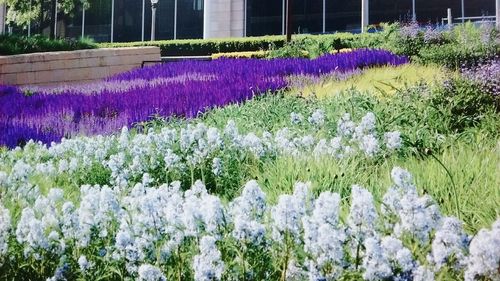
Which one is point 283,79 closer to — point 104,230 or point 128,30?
point 104,230

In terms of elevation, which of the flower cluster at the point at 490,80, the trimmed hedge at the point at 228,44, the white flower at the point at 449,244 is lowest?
the white flower at the point at 449,244

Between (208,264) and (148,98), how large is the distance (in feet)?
20.7

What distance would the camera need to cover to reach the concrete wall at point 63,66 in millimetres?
15070

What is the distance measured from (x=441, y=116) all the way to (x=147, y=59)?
45.3 feet

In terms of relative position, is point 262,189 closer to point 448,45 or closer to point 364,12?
point 448,45

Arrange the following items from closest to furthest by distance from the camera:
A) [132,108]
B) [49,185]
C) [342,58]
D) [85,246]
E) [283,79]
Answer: [85,246] → [49,185] → [132,108] → [283,79] → [342,58]

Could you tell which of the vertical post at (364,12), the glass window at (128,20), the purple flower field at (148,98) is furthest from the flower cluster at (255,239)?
the glass window at (128,20)

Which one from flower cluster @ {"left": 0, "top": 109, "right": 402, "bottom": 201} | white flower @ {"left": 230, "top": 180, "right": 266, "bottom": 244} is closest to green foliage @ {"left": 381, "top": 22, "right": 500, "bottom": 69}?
flower cluster @ {"left": 0, "top": 109, "right": 402, "bottom": 201}

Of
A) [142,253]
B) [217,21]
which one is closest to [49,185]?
[142,253]

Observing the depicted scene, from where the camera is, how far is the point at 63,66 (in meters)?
15.7

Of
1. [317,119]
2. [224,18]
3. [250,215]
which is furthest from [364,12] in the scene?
[250,215]

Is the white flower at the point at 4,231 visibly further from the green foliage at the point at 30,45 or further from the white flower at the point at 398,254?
the green foliage at the point at 30,45

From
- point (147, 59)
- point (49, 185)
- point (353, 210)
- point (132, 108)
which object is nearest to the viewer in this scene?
point (353, 210)

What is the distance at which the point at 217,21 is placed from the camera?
3316 centimetres
